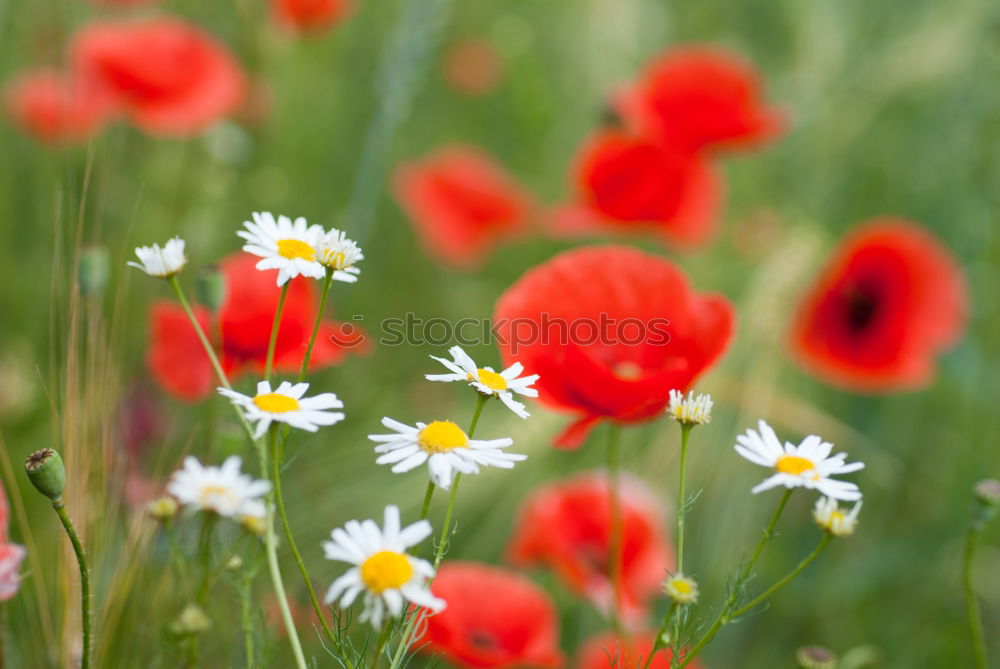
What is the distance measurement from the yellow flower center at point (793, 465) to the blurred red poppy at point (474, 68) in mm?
1582

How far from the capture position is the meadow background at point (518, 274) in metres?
0.77

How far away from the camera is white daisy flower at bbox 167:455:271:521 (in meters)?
0.48

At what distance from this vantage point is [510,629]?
28.6 inches

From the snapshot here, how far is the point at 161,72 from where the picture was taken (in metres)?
1.25

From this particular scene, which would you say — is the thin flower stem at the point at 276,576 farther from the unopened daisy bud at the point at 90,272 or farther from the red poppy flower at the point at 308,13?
the red poppy flower at the point at 308,13

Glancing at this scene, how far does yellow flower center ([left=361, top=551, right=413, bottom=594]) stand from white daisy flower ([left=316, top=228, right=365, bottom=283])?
142mm

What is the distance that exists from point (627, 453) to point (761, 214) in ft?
1.97

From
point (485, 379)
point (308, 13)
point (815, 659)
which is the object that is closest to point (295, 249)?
point (485, 379)

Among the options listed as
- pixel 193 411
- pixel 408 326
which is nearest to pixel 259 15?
pixel 408 326

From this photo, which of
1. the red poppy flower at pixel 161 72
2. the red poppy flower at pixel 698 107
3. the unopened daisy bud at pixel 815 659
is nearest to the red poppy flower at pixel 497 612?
the unopened daisy bud at pixel 815 659

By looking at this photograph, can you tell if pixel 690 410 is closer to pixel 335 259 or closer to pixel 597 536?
pixel 335 259

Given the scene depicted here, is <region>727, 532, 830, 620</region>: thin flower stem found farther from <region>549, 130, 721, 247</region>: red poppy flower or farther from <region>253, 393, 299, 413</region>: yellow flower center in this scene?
<region>549, 130, 721, 247</region>: red poppy flower

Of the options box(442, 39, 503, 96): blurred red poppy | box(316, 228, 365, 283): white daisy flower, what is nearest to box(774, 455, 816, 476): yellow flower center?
box(316, 228, 365, 283): white daisy flower

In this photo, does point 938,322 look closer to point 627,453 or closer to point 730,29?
point 627,453
